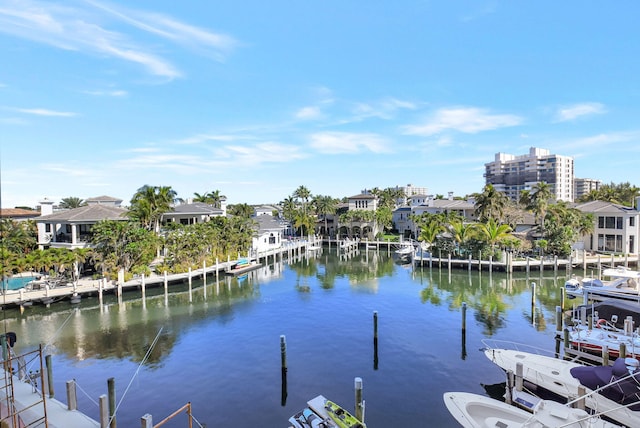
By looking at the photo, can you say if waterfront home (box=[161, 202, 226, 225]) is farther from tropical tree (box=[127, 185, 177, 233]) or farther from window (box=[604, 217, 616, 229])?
window (box=[604, 217, 616, 229])

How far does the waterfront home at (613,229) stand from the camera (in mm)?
51031

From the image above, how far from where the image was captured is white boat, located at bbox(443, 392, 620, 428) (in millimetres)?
11727

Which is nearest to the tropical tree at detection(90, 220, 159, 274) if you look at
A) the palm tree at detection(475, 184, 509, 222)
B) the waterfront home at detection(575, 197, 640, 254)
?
the palm tree at detection(475, 184, 509, 222)

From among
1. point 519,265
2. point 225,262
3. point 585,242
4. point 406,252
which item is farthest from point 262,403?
point 585,242

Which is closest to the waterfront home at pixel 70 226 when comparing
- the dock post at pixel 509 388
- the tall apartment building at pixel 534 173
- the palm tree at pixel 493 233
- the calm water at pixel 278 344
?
the calm water at pixel 278 344

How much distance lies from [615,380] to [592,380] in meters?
0.73

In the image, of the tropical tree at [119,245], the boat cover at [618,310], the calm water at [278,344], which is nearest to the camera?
the calm water at [278,344]

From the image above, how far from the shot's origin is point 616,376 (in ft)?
45.3

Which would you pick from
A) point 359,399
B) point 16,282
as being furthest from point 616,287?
point 16,282

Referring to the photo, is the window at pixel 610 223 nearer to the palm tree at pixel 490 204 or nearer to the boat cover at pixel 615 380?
the palm tree at pixel 490 204

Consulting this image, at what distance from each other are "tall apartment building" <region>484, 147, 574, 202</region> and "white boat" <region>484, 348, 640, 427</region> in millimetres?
146435

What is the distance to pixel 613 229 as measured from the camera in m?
52.4

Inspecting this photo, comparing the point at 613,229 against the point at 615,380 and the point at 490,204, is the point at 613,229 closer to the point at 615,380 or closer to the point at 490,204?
the point at 490,204

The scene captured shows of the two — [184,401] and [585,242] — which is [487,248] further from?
[184,401]
